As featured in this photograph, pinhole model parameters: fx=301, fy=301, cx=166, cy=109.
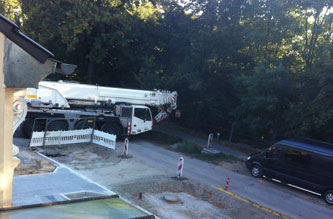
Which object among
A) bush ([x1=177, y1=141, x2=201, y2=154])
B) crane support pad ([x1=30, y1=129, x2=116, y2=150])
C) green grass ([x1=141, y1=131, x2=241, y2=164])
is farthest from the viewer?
bush ([x1=177, y1=141, x2=201, y2=154])

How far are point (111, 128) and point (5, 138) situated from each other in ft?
45.6

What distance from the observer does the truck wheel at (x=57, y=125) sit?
16.5 meters

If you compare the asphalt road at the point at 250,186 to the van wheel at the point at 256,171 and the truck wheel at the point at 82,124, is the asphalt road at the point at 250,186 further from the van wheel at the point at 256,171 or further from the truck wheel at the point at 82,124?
the truck wheel at the point at 82,124

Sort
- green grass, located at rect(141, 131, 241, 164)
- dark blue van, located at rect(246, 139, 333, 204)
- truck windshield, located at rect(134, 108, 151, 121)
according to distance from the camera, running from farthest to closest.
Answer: truck windshield, located at rect(134, 108, 151, 121) < green grass, located at rect(141, 131, 241, 164) < dark blue van, located at rect(246, 139, 333, 204)

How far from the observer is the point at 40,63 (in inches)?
181

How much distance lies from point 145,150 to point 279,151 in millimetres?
7359

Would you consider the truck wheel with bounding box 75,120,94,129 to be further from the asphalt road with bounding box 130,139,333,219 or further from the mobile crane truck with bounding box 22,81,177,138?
the asphalt road with bounding box 130,139,333,219

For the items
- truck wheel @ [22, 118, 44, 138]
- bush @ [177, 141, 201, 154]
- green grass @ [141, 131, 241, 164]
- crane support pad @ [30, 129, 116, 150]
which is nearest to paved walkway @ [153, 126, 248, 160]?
green grass @ [141, 131, 241, 164]

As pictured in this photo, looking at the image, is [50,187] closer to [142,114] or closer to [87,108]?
[87,108]

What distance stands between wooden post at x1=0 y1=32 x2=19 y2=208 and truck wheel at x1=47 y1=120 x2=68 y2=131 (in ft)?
39.7

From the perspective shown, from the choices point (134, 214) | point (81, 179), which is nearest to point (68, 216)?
point (134, 214)

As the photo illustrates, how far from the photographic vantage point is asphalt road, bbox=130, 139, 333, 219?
10.9 m

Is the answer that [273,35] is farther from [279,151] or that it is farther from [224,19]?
[279,151]

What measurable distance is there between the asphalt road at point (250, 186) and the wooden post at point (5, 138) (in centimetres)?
877
